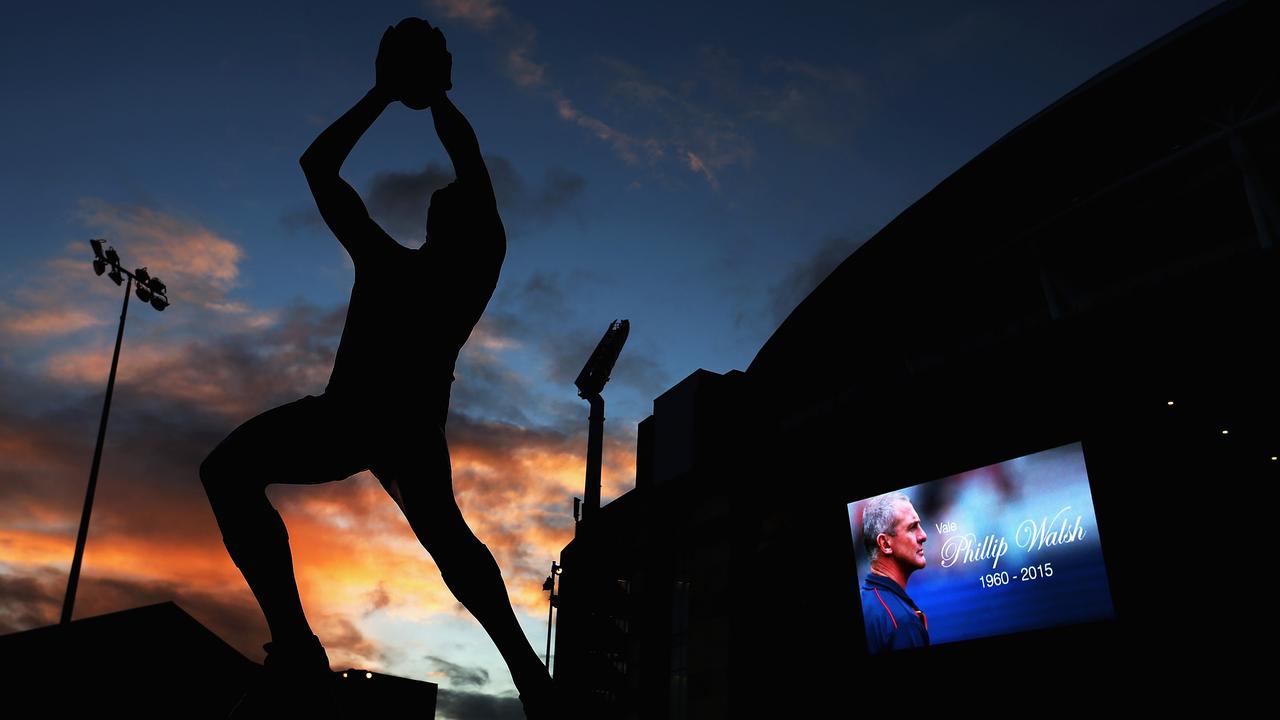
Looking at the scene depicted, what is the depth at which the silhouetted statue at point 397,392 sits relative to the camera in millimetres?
1787

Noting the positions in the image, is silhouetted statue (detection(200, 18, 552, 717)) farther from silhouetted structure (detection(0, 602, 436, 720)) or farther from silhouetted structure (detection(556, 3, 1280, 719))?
silhouetted structure (detection(556, 3, 1280, 719))

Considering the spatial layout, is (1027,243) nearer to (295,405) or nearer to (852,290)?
(852,290)

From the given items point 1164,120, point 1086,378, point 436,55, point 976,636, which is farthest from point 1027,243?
point 436,55

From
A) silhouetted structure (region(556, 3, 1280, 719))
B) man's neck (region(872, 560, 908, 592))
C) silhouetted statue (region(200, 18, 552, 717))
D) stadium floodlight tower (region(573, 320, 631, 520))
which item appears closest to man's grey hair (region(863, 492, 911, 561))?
man's neck (region(872, 560, 908, 592))

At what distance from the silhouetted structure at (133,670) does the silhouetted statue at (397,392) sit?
348 mm

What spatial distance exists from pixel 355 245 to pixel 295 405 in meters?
0.38

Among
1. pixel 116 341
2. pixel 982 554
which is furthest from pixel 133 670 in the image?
pixel 116 341

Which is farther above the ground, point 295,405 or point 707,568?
point 707,568

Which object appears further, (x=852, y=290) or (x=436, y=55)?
(x=852, y=290)

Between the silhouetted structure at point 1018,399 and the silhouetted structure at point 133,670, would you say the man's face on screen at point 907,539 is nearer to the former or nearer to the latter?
the silhouetted structure at point 1018,399

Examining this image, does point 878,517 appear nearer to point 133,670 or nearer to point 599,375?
point 133,670

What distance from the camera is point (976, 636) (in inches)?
587

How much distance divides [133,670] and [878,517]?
1652 centimetres

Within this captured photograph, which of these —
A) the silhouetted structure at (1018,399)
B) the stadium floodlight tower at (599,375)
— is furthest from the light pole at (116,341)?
the stadium floodlight tower at (599,375)
